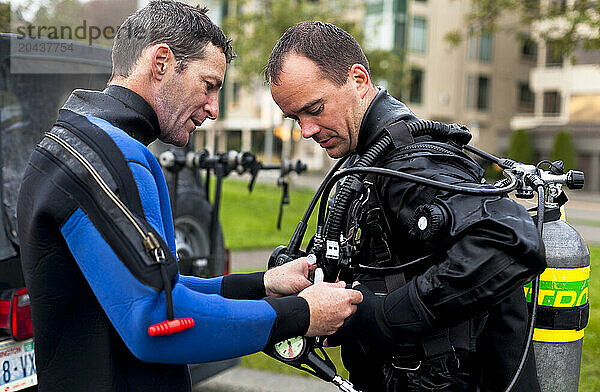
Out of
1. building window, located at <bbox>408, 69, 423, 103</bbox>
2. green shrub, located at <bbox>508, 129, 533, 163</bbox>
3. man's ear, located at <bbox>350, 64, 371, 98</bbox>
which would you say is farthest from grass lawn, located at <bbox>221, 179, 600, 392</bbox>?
building window, located at <bbox>408, 69, 423, 103</bbox>

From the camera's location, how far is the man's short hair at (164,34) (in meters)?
1.90

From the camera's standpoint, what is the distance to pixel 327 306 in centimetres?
194

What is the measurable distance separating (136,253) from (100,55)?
2707mm

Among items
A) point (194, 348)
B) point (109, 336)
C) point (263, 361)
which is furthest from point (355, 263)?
point (263, 361)

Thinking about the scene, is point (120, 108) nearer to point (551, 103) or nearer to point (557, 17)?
point (557, 17)

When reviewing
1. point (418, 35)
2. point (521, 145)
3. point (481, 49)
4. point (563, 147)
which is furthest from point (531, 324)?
point (481, 49)

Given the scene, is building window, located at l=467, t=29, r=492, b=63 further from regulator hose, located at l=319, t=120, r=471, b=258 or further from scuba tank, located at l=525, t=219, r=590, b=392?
regulator hose, located at l=319, t=120, r=471, b=258

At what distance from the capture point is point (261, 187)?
22391 mm

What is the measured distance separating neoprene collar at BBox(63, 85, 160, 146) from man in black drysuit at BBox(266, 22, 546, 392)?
60 cm

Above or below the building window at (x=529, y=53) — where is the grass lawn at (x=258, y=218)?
below

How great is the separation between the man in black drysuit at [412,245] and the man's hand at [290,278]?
0.52 ft

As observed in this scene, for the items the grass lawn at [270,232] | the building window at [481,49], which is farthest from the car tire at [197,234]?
the building window at [481,49]

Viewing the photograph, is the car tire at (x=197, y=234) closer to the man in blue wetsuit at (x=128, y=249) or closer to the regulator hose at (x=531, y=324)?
the man in blue wetsuit at (x=128, y=249)

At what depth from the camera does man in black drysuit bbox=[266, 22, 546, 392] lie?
188cm
